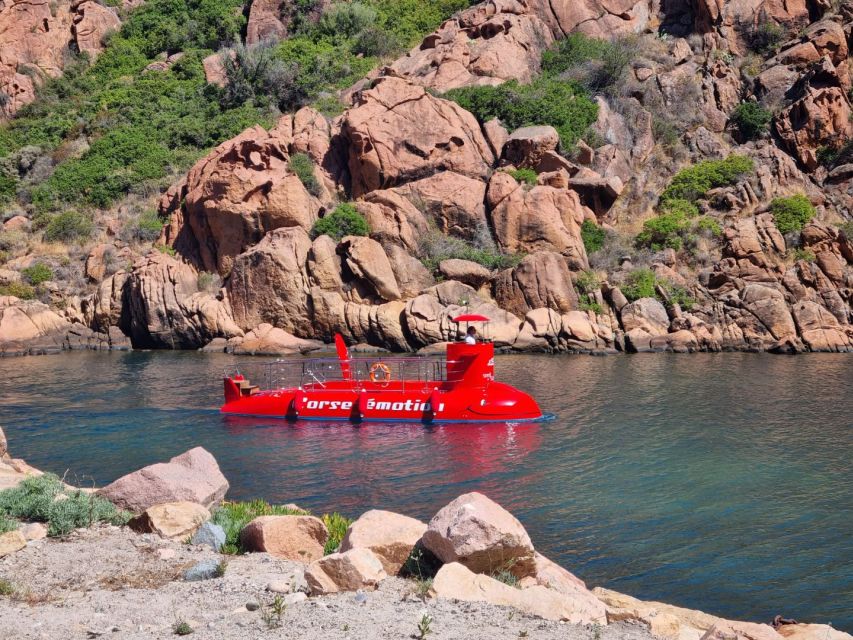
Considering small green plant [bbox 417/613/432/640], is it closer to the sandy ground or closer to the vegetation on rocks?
the sandy ground

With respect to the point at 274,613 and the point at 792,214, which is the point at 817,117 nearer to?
the point at 792,214

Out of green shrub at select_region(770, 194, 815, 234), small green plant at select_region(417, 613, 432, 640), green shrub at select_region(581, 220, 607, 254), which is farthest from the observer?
green shrub at select_region(581, 220, 607, 254)

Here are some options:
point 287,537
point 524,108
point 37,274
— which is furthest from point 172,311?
point 287,537

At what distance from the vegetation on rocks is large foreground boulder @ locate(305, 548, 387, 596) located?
5.07m

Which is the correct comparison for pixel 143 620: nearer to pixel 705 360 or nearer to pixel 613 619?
pixel 613 619

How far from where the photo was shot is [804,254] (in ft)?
167

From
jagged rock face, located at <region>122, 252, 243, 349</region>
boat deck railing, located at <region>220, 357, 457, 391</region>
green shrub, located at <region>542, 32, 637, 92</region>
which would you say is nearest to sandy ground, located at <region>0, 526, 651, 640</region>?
boat deck railing, located at <region>220, 357, 457, 391</region>

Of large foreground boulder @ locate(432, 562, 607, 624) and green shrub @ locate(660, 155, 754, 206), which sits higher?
green shrub @ locate(660, 155, 754, 206)

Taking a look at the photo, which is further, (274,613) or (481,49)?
(481,49)

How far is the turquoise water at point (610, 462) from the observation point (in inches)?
563

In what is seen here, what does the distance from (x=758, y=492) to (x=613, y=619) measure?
10.7 meters

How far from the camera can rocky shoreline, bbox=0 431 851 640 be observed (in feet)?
28.0

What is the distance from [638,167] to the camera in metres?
64.4

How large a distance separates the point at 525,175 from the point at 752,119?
2159cm
